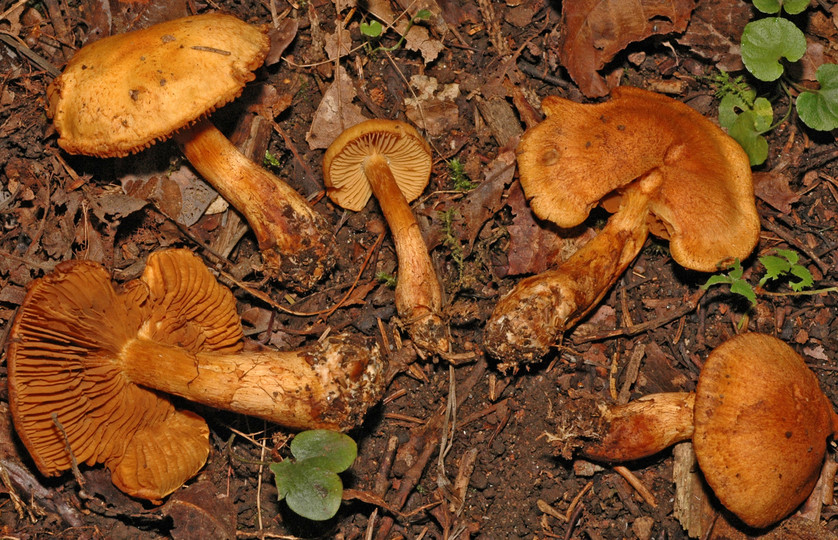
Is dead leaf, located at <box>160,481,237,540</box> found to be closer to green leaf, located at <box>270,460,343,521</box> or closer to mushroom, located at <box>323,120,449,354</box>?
green leaf, located at <box>270,460,343,521</box>

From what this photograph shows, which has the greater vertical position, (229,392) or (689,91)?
(689,91)

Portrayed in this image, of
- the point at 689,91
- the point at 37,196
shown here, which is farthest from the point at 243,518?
the point at 689,91

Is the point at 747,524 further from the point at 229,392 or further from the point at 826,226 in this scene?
the point at 229,392

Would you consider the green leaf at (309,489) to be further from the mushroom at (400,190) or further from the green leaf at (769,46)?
the green leaf at (769,46)

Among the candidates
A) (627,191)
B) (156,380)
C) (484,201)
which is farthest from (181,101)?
(627,191)

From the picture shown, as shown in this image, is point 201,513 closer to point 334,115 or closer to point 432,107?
point 334,115

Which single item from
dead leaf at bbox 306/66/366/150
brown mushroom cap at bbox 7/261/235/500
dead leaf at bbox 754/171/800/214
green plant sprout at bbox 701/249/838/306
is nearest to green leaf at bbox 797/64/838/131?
dead leaf at bbox 754/171/800/214
